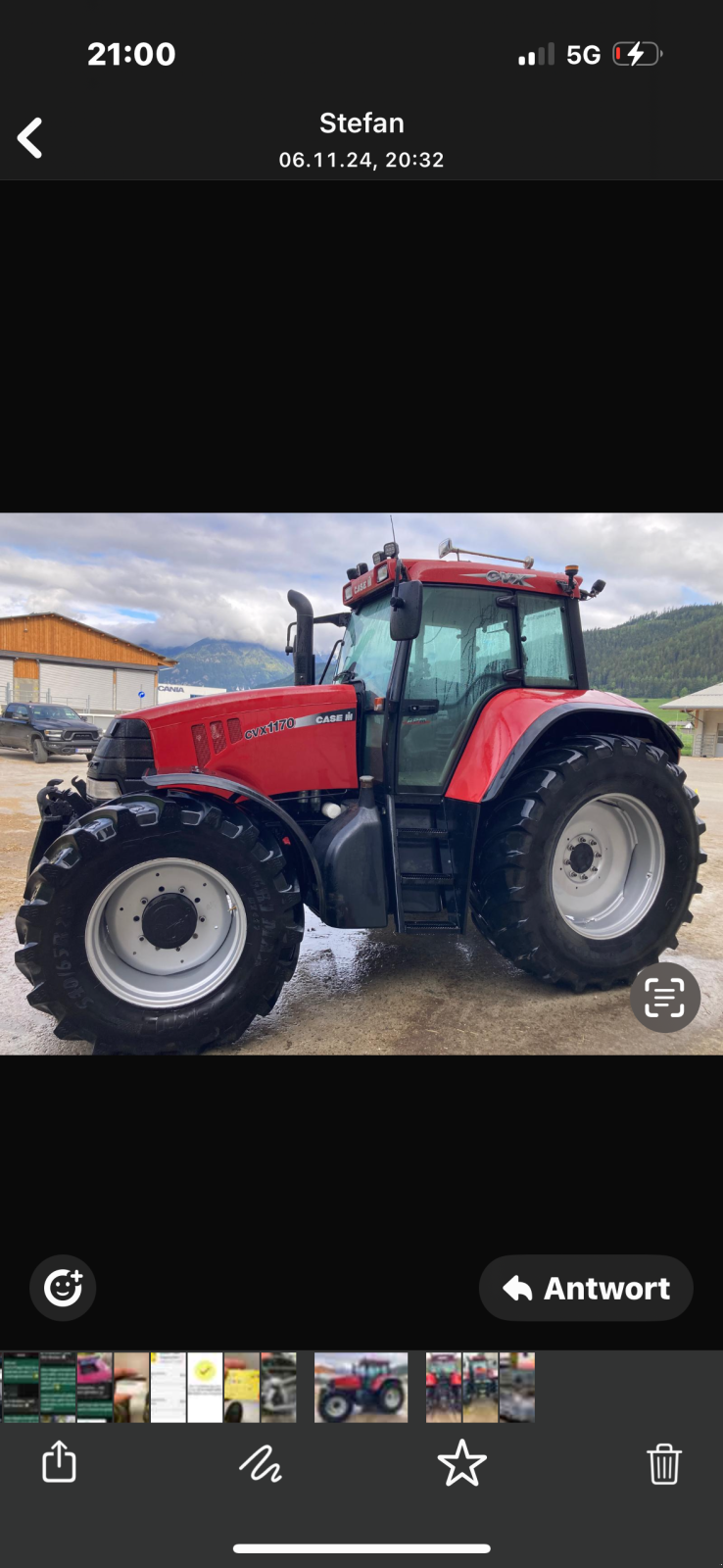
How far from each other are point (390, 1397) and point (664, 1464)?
18.8 inches

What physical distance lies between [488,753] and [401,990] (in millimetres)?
1303

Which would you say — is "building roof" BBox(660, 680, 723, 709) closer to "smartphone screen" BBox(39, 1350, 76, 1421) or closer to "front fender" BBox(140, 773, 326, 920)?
"front fender" BBox(140, 773, 326, 920)

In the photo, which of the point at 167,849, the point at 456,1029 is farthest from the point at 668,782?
the point at 167,849

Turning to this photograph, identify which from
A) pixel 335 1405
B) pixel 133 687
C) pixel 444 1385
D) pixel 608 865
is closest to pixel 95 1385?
pixel 335 1405

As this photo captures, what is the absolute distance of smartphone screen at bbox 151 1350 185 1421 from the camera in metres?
1.13

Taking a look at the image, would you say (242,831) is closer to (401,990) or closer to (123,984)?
(123,984)

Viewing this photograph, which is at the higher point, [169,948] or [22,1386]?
A: [169,948]

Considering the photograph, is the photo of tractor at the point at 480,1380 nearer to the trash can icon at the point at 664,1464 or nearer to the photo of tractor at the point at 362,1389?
the photo of tractor at the point at 362,1389

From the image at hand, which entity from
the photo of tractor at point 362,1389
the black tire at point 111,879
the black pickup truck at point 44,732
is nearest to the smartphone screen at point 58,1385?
the photo of tractor at point 362,1389

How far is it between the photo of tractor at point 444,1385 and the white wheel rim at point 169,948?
5.78ft

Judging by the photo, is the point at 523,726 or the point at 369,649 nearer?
the point at 523,726

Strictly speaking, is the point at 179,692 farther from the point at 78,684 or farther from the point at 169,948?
the point at 78,684

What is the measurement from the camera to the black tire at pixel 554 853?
129 inches

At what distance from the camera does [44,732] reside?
43.8 ft
